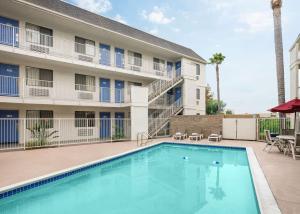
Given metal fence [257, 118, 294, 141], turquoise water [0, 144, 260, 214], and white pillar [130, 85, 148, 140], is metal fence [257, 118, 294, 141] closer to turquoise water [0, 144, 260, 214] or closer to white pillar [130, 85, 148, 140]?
turquoise water [0, 144, 260, 214]

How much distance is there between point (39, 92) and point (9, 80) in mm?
1945

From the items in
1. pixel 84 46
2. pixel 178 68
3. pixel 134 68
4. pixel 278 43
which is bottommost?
pixel 134 68

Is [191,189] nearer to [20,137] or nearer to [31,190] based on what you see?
[31,190]

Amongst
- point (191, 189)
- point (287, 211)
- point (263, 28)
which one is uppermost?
point (263, 28)

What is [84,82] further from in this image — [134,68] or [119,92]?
[134,68]

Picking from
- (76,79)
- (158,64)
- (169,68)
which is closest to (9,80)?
(76,79)

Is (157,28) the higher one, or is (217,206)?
(157,28)

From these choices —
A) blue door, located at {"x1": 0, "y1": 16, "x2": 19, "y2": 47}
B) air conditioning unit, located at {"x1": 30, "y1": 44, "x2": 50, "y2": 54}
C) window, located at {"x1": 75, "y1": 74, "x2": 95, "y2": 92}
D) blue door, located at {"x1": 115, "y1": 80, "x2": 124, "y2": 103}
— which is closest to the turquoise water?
window, located at {"x1": 75, "y1": 74, "x2": 95, "y2": 92}

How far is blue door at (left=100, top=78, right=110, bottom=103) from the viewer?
19.4 metres

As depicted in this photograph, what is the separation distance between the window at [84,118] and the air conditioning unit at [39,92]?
3.10 meters

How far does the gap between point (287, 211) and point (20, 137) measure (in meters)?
16.0

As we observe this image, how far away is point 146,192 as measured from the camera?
267 inches

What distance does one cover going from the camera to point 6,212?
5234mm

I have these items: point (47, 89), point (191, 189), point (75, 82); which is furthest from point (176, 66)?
point (191, 189)
